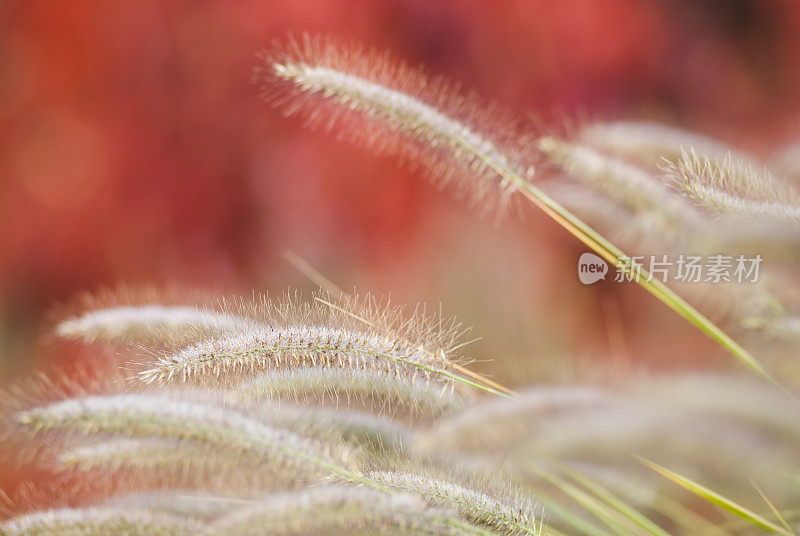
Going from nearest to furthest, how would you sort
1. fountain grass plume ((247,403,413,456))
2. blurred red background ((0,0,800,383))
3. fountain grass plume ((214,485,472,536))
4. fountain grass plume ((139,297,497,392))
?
fountain grass plume ((214,485,472,536)), fountain grass plume ((139,297,497,392)), fountain grass plume ((247,403,413,456)), blurred red background ((0,0,800,383))

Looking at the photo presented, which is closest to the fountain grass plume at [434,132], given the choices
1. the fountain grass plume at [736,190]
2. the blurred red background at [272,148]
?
the fountain grass plume at [736,190]

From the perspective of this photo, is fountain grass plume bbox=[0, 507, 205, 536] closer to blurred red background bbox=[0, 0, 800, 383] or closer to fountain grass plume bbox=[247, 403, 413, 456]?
fountain grass plume bbox=[247, 403, 413, 456]

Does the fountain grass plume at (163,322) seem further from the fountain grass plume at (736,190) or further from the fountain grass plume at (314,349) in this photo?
the fountain grass plume at (736,190)

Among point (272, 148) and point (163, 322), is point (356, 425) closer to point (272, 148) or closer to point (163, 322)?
point (163, 322)

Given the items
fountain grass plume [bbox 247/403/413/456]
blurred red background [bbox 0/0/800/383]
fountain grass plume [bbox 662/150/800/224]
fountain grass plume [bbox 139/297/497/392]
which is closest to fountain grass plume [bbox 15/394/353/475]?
fountain grass plume [bbox 139/297/497/392]

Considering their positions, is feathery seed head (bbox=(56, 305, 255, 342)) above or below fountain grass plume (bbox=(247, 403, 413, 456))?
above

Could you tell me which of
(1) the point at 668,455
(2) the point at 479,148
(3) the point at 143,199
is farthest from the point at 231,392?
(3) the point at 143,199

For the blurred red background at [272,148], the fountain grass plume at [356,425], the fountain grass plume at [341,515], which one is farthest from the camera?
the blurred red background at [272,148]

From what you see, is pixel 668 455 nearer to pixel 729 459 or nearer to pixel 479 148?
pixel 729 459
